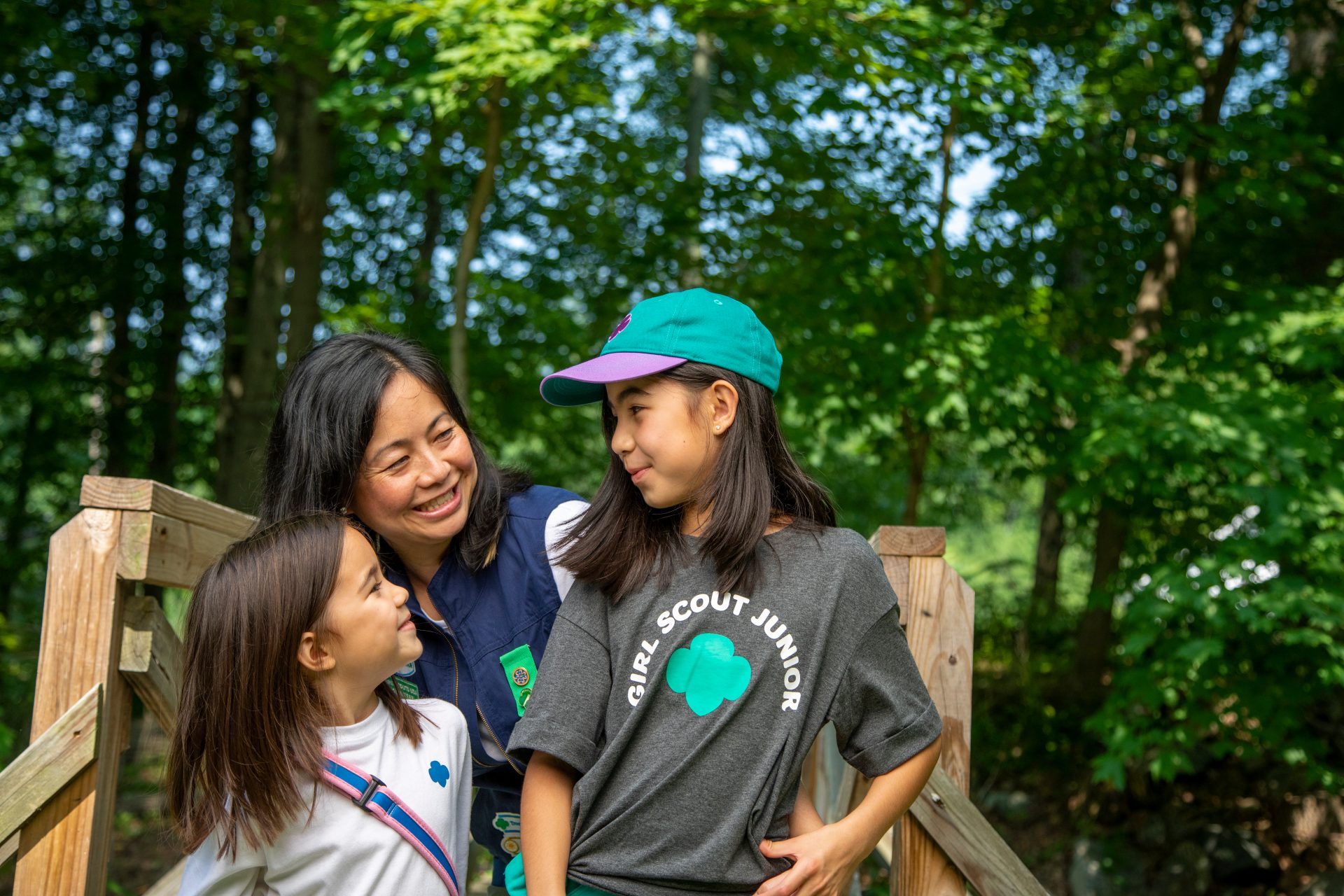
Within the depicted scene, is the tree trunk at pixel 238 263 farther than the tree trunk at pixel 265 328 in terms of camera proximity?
Yes

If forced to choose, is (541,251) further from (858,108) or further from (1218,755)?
(1218,755)

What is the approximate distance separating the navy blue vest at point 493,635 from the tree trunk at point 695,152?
3.16 meters

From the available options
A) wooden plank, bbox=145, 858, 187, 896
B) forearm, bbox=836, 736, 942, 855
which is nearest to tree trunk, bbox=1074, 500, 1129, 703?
forearm, bbox=836, 736, 942, 855

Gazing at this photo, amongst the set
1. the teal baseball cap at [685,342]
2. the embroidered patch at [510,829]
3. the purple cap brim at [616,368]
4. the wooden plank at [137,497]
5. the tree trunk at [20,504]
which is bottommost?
the tree trunk at [20,504]

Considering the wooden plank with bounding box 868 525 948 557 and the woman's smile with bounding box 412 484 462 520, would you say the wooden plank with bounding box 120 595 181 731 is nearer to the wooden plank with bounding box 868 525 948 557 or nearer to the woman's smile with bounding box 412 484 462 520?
the woman's smile with bounding box 412 484 462 520

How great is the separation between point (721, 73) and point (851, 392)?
798 centimetres

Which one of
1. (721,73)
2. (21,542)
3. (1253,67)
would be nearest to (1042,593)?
(1253,67)

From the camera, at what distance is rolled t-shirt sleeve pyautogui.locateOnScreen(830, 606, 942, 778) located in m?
1.64

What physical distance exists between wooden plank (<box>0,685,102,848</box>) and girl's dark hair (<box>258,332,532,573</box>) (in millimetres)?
523

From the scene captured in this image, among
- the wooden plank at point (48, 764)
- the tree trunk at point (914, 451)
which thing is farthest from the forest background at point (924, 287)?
the wooden plank at point (48, 764)

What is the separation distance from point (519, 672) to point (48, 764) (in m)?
0.93

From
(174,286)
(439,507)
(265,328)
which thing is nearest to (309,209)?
(265,328)

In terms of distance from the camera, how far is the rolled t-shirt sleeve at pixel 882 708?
164 cm

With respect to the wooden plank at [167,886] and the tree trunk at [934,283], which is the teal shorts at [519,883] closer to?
the wooden plank at [167,886]
